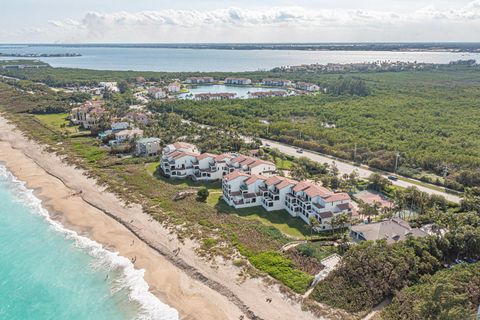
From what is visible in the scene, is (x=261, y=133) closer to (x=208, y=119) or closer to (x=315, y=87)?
(x=208, y=119)

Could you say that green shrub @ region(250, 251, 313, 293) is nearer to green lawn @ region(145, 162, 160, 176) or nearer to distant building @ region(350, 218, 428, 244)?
distant building @ region(350, 218, 428, 244)

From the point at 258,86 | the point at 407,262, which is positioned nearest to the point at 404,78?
the point at 258,86

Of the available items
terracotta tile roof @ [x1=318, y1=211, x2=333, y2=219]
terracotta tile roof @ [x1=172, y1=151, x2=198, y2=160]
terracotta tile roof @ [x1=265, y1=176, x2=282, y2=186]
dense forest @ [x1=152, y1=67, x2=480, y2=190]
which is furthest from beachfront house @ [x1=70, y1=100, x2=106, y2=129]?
terracotta tile roof @ [x1=318, y1=211, x2=333, y2=219]

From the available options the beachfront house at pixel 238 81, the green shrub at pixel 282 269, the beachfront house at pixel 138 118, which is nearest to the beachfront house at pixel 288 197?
the green shrub at pixel 282 269

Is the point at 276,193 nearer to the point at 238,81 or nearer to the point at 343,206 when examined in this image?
the point at 343,206

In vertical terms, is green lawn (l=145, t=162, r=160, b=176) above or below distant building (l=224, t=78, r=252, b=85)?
below

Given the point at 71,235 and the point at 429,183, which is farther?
the point at 429,183
